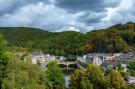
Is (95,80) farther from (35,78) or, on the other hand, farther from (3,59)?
(3,59)

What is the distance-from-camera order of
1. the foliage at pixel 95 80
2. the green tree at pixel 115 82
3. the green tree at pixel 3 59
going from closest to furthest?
the green tree at pixel 3 59
the green tree at pixel 115 82
the foliage at pixel 95 80

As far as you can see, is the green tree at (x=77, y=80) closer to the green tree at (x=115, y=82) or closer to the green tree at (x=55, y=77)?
the green tree at (x=55, y=77)

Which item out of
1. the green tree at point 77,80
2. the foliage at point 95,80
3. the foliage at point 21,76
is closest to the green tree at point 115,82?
the foliage at point 95,80

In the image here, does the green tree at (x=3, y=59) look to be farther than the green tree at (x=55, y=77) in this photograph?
No

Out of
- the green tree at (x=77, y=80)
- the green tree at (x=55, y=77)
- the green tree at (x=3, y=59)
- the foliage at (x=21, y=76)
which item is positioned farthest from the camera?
the green tree at (x=55, y=77)

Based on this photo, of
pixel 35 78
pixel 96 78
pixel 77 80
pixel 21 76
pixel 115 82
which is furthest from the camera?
pixel 77 80

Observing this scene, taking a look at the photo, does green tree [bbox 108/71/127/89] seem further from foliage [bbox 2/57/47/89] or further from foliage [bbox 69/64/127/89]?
foliage [bbox 2/57/47/89]

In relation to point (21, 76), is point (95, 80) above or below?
below

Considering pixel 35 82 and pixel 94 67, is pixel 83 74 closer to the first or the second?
pixel 94 67

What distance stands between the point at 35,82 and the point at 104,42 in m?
150

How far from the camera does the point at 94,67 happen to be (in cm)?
4822

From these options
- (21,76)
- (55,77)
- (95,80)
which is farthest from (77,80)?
(21,76)

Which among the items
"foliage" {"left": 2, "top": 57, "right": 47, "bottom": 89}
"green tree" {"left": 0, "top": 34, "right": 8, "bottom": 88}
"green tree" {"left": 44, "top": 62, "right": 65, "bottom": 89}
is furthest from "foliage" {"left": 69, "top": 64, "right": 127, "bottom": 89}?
"green tree" {"left": 0, "top": 34, "right": 8, "bottom": 88}

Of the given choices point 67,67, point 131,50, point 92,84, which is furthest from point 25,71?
point 131,50
